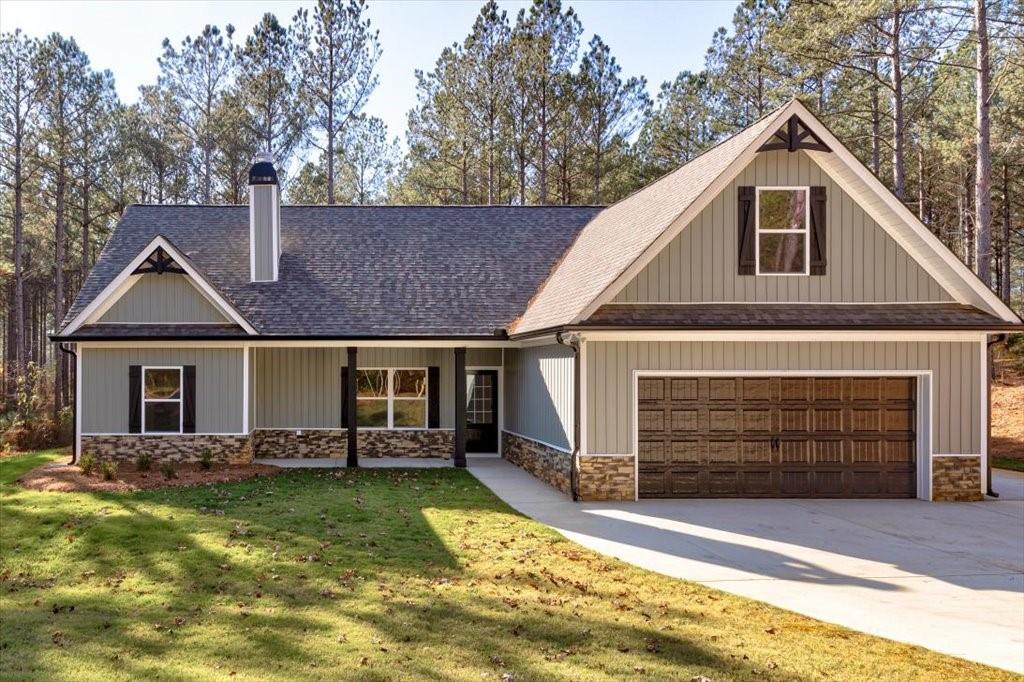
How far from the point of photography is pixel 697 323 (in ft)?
38.8

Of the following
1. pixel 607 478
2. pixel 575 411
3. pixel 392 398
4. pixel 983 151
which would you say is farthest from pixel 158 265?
pixel 983 151

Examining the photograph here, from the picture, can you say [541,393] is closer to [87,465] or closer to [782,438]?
[782,438]

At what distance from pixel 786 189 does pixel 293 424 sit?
1113 cm

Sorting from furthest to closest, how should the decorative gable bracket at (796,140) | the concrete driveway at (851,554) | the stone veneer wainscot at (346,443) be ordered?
the stone veneer wainscot at (346,443)
the decorative gable bracket at (796,140)
the concrete driveway at (851,554)

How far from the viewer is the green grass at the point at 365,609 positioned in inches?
223

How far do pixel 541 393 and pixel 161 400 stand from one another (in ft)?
25.1

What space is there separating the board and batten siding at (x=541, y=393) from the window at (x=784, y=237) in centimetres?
363

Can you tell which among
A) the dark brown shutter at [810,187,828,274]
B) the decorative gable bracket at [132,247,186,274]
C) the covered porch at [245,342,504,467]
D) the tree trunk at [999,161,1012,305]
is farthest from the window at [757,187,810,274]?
the tree trunk at [999,161,1012,305]

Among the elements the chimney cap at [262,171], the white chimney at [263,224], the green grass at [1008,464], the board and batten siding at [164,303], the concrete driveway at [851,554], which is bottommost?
the green grass at [1008,464]

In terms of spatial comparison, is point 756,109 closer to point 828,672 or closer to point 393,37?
point 393,37

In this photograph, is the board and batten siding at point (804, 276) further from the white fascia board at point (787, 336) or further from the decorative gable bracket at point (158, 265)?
the decorative gable bracket at point (158, 265)

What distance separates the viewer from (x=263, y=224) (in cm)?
1767

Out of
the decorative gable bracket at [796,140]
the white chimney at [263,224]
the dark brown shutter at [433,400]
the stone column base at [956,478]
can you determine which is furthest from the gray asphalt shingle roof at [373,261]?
the stone column base at [956,478]

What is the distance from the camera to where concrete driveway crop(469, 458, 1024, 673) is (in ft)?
21.9
